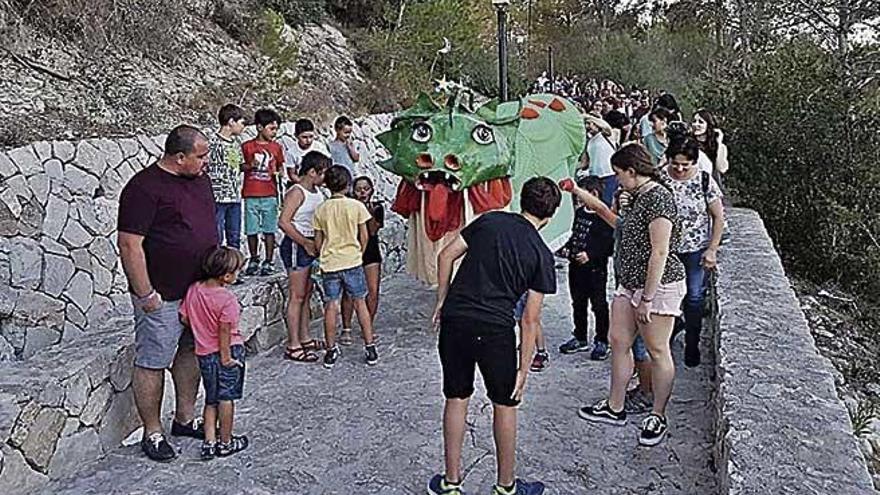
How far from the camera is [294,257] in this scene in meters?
6.43

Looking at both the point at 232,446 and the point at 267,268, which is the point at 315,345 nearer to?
the point at 267,268

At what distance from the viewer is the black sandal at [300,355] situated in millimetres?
6438

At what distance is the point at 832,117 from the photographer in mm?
11188

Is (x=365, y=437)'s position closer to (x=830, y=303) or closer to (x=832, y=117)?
(x=830, y=303)

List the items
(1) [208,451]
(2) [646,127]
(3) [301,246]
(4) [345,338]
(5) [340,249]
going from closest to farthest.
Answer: (1) [208,451], (5) [340,249], (3) [301,246], (4) [345,338], (2) [646,127]

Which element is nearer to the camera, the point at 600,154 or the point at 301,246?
the point at 301,246

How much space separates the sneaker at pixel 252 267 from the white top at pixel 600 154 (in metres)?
3.34

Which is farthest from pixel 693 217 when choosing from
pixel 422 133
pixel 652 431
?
pixel 422 133

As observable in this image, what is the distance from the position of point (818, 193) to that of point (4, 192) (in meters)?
8.83

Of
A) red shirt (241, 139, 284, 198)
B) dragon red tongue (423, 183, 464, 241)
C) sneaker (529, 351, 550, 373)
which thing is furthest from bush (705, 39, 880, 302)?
red shirt (241, 139, 284, 198)

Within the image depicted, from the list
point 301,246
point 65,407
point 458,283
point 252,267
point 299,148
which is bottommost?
point 65,407

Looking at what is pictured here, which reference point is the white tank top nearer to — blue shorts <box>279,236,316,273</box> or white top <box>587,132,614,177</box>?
blue shorts <box>279,236,316,273</box>

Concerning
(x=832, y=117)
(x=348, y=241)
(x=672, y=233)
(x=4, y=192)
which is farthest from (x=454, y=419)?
(x=832, y=117)

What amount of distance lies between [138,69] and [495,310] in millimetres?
8536
